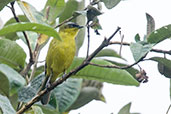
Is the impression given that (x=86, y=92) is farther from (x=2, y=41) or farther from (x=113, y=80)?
(x=2, y=41)

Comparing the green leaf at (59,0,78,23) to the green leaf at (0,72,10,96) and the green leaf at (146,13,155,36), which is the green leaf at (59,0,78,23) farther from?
the green leaf at (146,13,155,36)

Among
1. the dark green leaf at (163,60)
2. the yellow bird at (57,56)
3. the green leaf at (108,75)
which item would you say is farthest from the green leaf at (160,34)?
the yellow bird at (57,56)

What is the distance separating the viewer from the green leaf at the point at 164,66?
64.6 inches

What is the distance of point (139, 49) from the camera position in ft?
4.66

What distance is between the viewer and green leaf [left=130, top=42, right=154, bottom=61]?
1.39m

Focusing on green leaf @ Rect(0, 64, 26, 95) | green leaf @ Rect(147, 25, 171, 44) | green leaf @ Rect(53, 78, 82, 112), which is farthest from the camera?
green leaf @ Rect(53, 78, 82, 112)

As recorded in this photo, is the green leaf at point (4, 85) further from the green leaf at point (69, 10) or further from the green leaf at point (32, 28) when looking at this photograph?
the green leaf at point (69, 10)

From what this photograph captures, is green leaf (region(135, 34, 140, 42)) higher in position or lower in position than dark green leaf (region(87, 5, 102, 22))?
lower

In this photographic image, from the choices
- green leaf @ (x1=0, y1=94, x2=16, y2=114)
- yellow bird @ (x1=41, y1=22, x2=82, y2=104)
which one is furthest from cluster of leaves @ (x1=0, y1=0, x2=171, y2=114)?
yellow bird @ (x1=41, y1=22, x2=82, y2=104)

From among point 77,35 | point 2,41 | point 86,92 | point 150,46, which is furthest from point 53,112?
point 77,35

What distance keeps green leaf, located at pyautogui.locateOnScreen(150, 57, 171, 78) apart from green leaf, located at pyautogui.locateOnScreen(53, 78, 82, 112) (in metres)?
0.86

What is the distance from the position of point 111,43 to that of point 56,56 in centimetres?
132

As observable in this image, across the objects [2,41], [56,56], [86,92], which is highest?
[2,41]

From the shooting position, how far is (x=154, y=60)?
1.64 m
